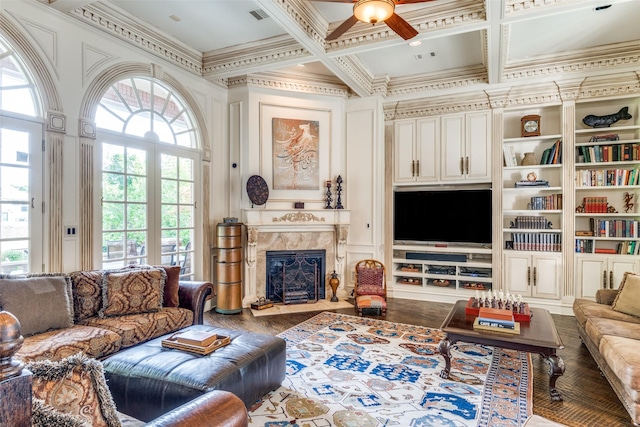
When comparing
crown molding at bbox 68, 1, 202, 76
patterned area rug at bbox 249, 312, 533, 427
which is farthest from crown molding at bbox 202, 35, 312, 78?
patterned area rug at bbox 249, 312, 533, 427

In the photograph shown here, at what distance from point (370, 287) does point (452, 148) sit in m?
2.44

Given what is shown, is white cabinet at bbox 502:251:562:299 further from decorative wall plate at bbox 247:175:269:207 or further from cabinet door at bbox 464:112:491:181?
decorative wall plate at bbox 247:175:269:207

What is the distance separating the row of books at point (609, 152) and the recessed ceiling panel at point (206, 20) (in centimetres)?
419

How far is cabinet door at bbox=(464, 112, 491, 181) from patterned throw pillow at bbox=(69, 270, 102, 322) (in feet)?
15.9

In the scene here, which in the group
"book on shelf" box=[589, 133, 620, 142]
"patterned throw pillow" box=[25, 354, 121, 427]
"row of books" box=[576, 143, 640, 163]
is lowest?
"patterned throw pillow" box=[25, 354, 121, 427]

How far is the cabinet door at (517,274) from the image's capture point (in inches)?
200

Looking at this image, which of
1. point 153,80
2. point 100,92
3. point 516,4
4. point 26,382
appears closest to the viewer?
point 26,382

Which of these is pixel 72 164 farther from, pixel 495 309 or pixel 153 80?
pixel 495 309

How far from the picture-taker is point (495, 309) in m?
3.19

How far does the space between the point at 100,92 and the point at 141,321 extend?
2.34 meters

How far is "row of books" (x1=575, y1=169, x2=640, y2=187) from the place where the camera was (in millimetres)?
4559

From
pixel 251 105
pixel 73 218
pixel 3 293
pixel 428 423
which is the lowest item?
pixel 428 423

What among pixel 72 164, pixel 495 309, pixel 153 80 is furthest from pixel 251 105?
pixel 495 309

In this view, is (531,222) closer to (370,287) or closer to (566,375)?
(370,287)
